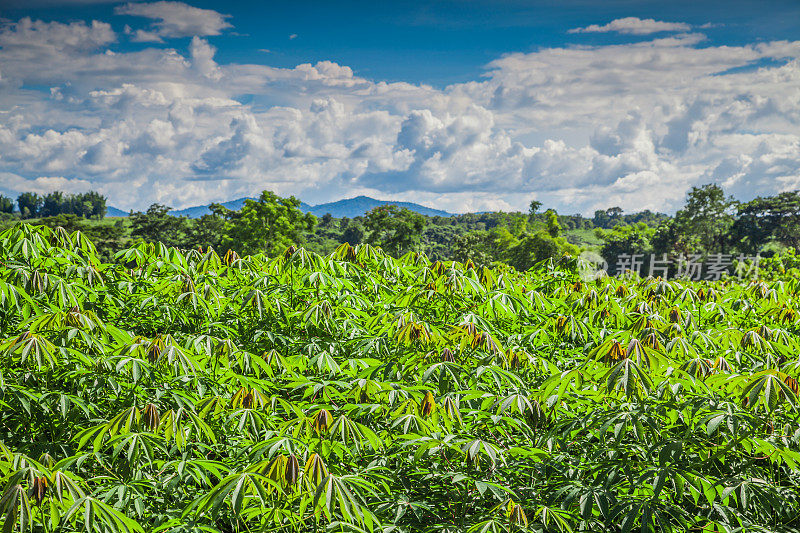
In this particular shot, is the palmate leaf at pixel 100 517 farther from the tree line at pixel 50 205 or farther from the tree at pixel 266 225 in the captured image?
the tree line at pixel 50 205

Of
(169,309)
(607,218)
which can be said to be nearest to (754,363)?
(169,309)

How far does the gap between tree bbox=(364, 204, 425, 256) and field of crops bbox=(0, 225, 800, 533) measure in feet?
132

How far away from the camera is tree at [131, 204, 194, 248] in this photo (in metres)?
48.9

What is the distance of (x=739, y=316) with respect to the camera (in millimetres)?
4273

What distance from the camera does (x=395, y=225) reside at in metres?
44.5

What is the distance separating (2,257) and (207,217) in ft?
171

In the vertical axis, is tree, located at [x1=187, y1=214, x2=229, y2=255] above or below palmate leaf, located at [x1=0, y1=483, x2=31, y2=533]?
above

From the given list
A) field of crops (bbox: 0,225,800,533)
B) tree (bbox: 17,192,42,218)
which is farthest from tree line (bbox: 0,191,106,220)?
field of crops (bbox: 0,225,800,533)

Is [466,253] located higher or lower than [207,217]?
lower

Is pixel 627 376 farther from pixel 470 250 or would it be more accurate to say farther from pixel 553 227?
pixel 553 227

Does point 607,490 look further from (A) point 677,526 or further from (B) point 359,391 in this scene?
(B) point 359,391

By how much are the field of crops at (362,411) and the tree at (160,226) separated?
1915 inches

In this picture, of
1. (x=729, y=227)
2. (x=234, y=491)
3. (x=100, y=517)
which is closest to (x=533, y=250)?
(x=729, y=227)

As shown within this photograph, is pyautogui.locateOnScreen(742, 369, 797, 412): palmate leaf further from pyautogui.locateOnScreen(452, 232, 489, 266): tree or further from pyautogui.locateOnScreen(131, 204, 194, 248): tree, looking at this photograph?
pyautogui.locateOnScreen(131, 204, 194, 248): tree
